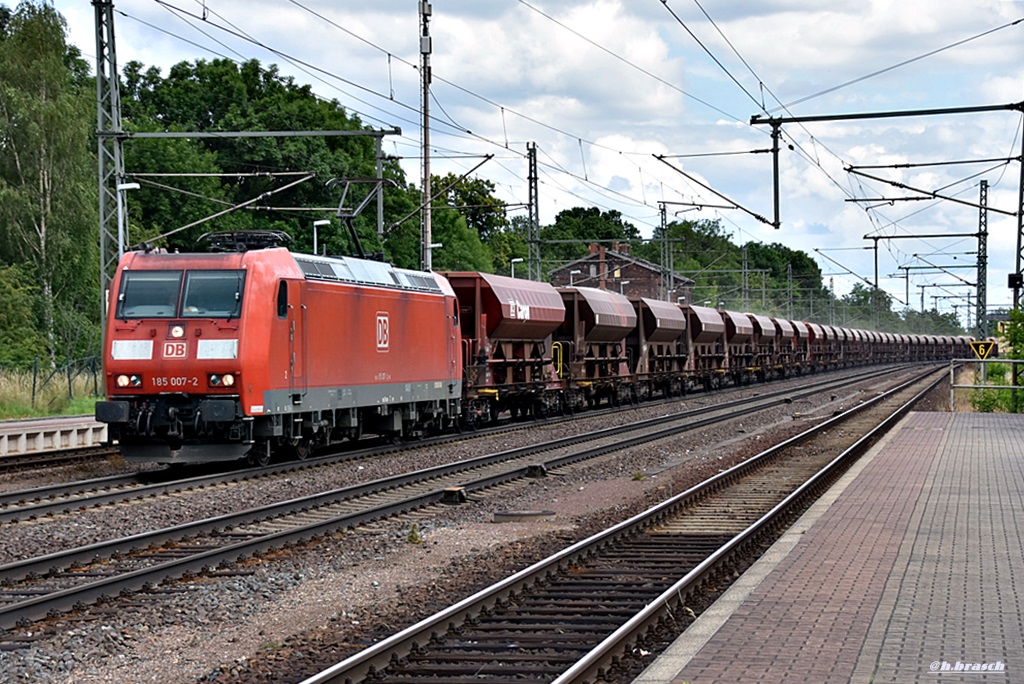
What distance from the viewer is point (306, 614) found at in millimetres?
9984

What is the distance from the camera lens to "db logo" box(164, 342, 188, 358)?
60.4ft

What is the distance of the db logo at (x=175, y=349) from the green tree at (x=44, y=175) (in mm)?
27357

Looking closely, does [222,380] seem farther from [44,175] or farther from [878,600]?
[44,175]

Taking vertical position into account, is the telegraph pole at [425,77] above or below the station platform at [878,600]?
above

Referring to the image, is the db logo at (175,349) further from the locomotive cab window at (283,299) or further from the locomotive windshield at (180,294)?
→ the locomotive cab window at (283,299)

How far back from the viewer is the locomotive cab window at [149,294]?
733 inches

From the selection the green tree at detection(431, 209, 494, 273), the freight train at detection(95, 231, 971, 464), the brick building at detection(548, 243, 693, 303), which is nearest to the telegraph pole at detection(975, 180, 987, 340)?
the freight train at detection(95, 231, 971, 464)

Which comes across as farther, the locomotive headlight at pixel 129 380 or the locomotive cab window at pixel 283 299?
the locomotive cab window at pixel 283 299

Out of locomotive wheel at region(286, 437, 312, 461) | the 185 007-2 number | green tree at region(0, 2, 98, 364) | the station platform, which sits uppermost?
green tree at region(0, 2, 98, 364)

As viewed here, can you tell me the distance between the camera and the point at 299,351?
19672 mm

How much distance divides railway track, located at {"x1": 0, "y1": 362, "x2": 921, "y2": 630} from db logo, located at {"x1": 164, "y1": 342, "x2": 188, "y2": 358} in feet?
11.3

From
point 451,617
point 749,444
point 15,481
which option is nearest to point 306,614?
point 451,617

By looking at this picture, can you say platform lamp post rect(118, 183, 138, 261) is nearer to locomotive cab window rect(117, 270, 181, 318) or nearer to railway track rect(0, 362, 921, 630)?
locomotive cab window rect(117, 270, 181, 318)

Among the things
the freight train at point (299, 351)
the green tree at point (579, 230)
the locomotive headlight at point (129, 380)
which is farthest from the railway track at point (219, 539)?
the green tree at point (579, 230)
